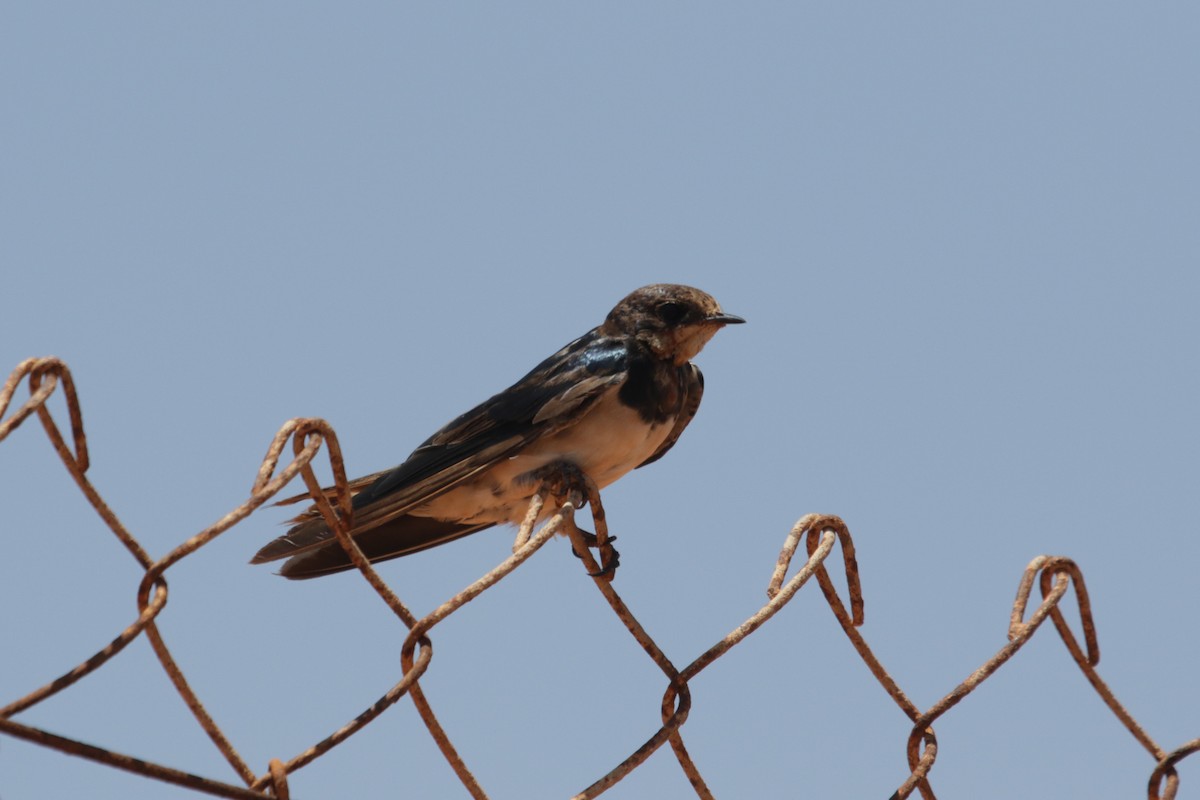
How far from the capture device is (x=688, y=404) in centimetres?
508

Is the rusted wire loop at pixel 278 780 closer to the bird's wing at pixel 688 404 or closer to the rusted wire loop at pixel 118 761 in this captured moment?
the rusted wire loop at pixel 118 761

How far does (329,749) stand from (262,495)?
11.8 inches

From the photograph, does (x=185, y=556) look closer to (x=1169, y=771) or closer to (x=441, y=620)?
(x=441, y=620)

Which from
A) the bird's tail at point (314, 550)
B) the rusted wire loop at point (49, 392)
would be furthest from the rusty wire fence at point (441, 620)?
the bird's tail at point (314, 550)

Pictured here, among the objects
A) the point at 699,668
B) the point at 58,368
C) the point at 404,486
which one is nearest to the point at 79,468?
the point at 58,368

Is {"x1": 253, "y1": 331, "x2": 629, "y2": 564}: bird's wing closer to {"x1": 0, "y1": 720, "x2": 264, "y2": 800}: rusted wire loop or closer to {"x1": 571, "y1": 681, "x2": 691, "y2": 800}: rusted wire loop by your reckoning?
{"x1": 571, "y1": 681, "x2": 691, "y2": 800}: rusted wire loop

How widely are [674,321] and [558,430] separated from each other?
26.0 inches

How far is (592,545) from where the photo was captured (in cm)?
425

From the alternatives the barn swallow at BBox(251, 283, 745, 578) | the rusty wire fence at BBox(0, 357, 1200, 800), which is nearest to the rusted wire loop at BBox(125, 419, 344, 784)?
the rusty wire fence at BBox(0, 357, 1200, 800)

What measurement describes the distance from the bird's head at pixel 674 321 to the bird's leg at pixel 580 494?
58cm

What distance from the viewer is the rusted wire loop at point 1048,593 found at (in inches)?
104

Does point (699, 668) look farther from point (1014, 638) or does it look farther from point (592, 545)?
point (592, 545)

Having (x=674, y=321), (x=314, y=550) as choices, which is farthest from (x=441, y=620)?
(x=674, y=321)

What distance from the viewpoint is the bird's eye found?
16.5ft
